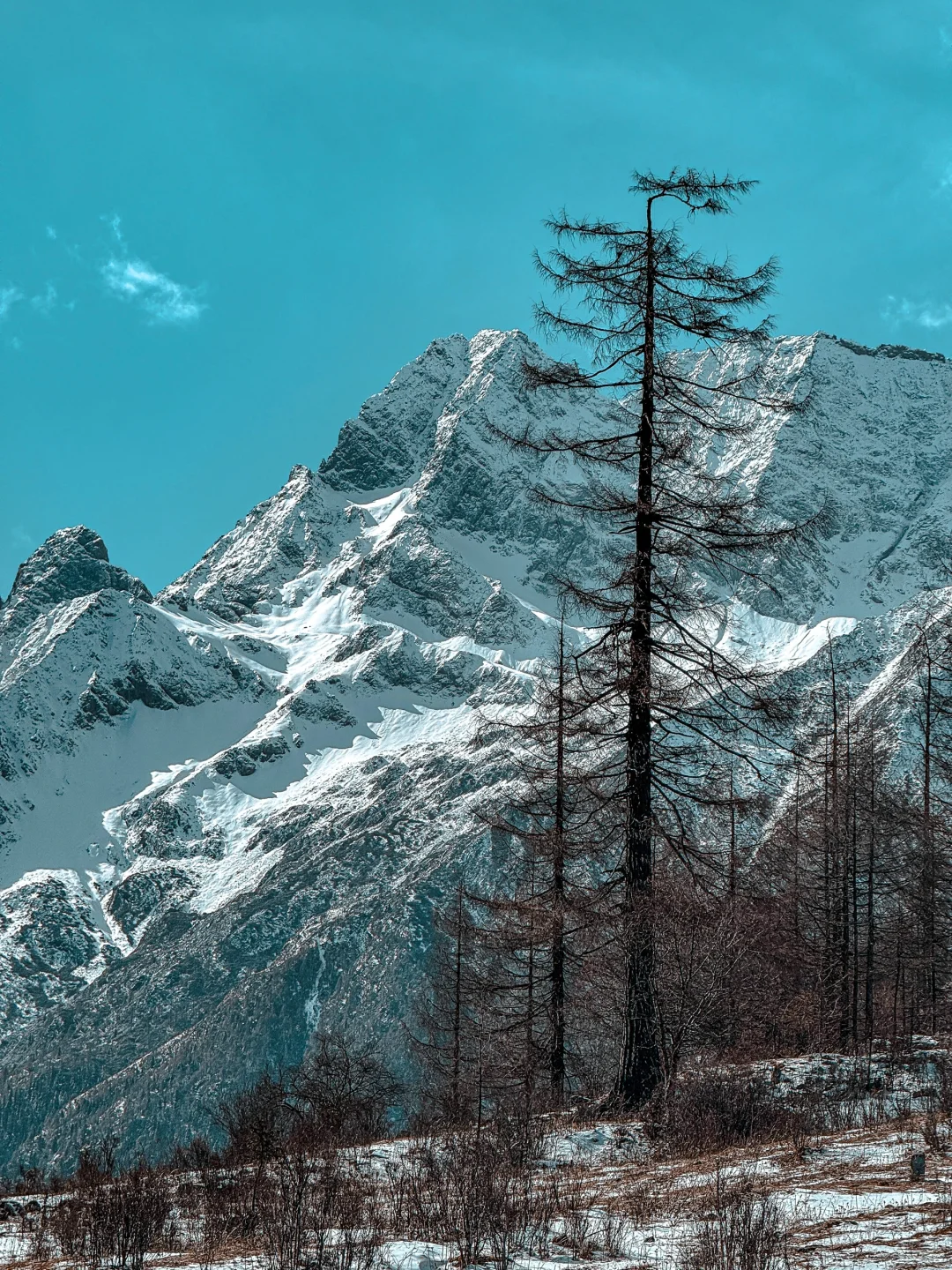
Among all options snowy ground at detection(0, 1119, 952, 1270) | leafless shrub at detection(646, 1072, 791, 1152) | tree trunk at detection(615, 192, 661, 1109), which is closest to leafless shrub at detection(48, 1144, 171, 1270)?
snowy ground at detection(0, 1119, 952, 1270)

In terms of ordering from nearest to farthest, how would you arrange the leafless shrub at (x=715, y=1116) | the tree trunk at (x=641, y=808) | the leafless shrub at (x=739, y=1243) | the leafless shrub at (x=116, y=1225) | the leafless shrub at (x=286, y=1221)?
1. the leafless shrub at (x=739, y=1243)
2. the leafless shrub at (x=286, y=1221)
3. the leafless shrub at (x=116, y=1225)
4. the leafless shrub at (x=715, y=1116)
5. the tree trunk at (x=641, y=808)

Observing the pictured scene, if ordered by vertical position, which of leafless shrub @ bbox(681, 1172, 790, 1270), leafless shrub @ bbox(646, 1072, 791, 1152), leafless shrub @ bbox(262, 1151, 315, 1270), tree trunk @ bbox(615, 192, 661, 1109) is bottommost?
leafless shrub @ bbox(646, 1072, 791, 1152)

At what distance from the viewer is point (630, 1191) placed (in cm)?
805

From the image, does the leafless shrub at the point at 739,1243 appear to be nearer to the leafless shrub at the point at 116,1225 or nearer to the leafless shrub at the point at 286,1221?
the leafless shrub at the point at 286,1221

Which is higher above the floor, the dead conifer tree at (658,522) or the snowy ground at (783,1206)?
the dead conifer tree at (658,522)

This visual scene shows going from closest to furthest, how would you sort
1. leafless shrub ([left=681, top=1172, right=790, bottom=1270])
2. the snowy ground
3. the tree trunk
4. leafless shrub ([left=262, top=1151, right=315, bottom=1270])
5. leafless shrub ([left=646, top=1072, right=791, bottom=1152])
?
leafless shrub ([left=681, top=1172, right=790, bottom=1270]) < the snowy ground < leafless shrub ([left=262, top=1151, right=315, bottom=1270]) < leafless shrub ([left=646, top=1072, right=791, bottom=1152]) < the tree trunk

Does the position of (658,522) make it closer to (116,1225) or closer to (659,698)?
(659,698)

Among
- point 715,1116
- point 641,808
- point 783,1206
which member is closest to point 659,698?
point 641,808

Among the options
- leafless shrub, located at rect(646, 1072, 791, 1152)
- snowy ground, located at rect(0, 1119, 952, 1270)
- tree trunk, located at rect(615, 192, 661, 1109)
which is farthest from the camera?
tree trunk, located at rect(615, 192, 661, 1109)

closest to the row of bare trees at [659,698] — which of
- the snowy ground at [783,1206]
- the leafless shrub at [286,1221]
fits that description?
the snowy ground at [783,1206]

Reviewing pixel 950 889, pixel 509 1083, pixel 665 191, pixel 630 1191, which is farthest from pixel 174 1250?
pixel 950 889

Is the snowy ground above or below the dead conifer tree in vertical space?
below

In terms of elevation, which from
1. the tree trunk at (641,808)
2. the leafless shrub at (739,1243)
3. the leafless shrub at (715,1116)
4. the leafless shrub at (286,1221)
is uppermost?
the tree trunk at (641,808)

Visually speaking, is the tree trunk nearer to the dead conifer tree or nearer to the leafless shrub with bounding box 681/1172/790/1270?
the dead conifer tree
